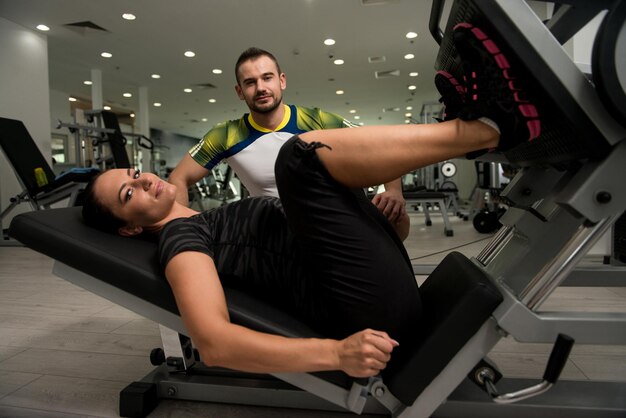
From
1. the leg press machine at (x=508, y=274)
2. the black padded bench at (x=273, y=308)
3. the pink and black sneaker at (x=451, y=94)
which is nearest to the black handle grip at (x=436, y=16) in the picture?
the leg press machine at (x=508, y=274)

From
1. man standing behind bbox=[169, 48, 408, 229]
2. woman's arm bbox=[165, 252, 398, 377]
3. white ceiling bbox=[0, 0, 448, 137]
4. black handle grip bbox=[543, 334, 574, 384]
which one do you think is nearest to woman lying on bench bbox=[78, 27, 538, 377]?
woman's arm bbox=[165, 252, 398, 377]

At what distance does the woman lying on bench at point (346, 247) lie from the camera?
0.74 m

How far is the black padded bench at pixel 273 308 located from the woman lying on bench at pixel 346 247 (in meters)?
0.06

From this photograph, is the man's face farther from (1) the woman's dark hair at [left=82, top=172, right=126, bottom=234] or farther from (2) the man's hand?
→ (1) the woman's dark hair at [left=82, top=172, right=126, bottom=234]

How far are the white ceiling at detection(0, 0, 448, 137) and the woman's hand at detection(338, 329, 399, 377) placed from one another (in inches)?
193

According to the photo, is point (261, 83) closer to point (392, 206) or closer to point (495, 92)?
point (392, 206)

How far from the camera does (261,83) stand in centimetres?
165

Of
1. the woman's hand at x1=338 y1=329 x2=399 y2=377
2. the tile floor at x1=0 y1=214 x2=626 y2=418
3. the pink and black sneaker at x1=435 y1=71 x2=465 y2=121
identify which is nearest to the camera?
the woman's hand at x1=338 y1=329 x2=399 y2=377

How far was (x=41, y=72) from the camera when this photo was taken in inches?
225

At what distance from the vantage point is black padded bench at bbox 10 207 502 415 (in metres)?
0.78

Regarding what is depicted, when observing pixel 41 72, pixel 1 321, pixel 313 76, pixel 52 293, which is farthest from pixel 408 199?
pixel 41 72

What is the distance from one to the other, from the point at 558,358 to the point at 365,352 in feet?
1.15

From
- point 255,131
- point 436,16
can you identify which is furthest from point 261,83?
point 436,16

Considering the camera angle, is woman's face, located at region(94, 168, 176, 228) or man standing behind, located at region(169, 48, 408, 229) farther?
man standing behind, located at region(169, 48, 408, 229)
